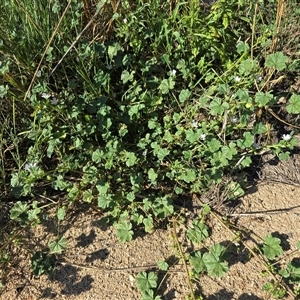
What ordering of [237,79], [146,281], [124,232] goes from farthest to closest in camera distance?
1. [237,79]
2. [124,232]
3. [146,281]

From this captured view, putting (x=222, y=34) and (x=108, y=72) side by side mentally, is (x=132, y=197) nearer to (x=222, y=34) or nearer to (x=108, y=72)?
(x=108, y=72)

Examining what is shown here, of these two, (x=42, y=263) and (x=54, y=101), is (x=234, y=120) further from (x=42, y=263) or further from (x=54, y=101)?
(x=42, y=263)

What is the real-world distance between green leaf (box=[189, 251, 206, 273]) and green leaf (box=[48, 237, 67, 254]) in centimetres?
56

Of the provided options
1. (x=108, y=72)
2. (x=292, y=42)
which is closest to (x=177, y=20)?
(x=108, y=72)

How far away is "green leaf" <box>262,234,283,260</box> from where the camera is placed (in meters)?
2.05

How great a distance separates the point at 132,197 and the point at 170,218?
24 cm

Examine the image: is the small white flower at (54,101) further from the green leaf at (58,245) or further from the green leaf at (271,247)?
the green leaf at (271,247)

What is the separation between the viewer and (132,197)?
208 centimetres

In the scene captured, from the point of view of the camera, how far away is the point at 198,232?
214 centimetres

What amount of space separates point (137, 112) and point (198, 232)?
2.06 ft

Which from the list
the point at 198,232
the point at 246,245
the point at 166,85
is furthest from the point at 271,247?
the point at 166,85

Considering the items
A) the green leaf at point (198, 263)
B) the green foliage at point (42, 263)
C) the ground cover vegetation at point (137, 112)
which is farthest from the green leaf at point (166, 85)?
the green foliage at point (42, 263)

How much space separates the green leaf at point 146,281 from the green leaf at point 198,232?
244 mm

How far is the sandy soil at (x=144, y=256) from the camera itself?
205cm
